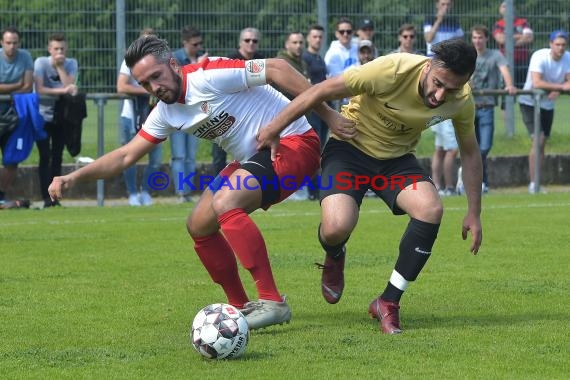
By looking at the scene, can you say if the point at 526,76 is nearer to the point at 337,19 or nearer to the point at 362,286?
the point at 337,19

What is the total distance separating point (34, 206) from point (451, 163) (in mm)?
5302

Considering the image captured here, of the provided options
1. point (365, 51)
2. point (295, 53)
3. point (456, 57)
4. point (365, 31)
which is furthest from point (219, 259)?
point (365, 31)

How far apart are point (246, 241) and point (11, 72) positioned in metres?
8.71

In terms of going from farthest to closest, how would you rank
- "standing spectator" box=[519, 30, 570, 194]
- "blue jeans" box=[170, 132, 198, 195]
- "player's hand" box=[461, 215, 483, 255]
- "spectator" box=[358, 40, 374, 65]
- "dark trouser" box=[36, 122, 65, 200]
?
"standing spectator" box=[519, 30, 570, 194]
"spectator" box=[358, 40, 374, 65]
"blue jeans" box=[170, 132, 198, 195]
"dark trouser" box=[36, 122, 65, 200]
"player's hand" box=[461, 215, 483, 255]

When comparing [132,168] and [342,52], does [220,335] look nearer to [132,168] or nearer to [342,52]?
[132,168]

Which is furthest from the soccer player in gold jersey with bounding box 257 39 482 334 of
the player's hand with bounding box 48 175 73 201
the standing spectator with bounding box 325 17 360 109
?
the standing spectator with bounding box 325 17 360 109

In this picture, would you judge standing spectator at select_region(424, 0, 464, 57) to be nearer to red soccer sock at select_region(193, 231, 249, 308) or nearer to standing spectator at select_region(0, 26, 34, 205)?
standing spectator at select_region(0, 26, 34, 205)

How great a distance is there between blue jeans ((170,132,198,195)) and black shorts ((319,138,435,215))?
794cm

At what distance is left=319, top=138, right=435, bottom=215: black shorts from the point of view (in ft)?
24.8


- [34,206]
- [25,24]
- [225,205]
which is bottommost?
[34,206]

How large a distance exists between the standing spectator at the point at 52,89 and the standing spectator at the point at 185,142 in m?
1.33

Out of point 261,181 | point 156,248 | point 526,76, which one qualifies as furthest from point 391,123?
point 526,76

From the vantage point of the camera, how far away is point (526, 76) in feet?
59.6

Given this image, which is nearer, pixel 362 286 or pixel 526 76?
pixel 362 286
